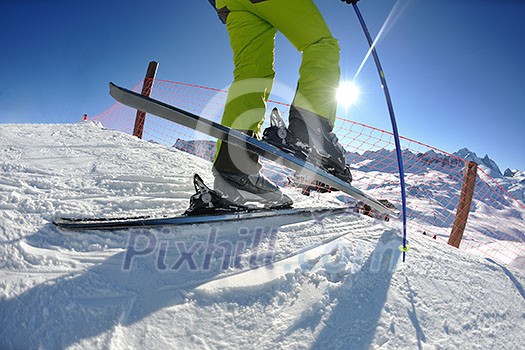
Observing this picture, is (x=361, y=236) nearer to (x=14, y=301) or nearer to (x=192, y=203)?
(x=192, y=203)

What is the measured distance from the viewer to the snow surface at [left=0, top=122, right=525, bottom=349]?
0.68m

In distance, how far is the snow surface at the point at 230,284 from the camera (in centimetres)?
68

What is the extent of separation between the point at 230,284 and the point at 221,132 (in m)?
0.63

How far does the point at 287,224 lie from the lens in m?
1.43

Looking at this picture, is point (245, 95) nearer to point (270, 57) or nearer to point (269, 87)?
point (269, 87)

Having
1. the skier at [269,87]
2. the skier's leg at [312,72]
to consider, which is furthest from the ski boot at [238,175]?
the skier's leg at [312,72]

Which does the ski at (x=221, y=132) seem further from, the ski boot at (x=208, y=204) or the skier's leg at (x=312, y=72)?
the ski boot at (x=208, y=204)

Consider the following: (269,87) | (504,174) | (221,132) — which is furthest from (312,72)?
(504,174)

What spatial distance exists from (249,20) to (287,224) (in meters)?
1.10

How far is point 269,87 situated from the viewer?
4.95 ft

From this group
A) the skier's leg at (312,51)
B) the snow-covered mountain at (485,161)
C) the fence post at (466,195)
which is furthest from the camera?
the snow-covered mountain at (485,161)

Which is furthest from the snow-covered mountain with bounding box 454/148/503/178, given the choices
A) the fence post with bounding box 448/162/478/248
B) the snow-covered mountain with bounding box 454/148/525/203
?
the fence post with bounding box 448/162/478/248

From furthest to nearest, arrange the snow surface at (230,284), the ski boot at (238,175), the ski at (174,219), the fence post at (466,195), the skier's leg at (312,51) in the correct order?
the fence post at (466,195)
the ski boot at (238,175)
the skier's leg at (312,51)
the ski at (174,219)
the snow surface at (230,284)

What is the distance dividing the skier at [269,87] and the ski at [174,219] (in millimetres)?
122
